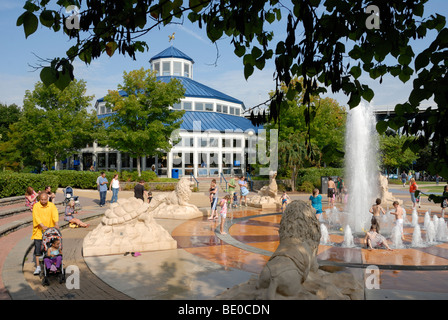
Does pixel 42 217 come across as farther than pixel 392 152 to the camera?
No

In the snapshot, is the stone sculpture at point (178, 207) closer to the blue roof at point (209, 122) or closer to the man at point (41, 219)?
the man at point (41, 219)

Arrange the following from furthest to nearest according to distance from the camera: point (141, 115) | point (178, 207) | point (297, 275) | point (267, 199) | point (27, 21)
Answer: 1. point (141, 115)
2. point (267, 199)
3. point (178, 207)
4. point (297, 275)
5. point (27, 21)

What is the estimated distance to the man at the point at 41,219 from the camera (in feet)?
23.9

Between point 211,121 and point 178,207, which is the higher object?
point 211,121

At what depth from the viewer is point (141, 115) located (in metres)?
30.6

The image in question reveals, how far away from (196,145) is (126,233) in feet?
108

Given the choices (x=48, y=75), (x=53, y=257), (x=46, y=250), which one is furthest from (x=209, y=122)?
(x=48, y=75)

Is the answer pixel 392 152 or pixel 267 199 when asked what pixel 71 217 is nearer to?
pixel 267 199

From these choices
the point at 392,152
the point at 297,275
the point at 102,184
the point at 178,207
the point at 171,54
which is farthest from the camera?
the point at 171,54

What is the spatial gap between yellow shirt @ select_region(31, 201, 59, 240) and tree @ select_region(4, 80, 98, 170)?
90.1 ft

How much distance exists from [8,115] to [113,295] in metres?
55.7

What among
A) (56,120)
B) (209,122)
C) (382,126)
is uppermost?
(209,122)

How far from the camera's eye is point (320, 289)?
426cm

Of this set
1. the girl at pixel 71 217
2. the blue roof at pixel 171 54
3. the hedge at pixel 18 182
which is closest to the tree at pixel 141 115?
the hedge at pixel 18 182
